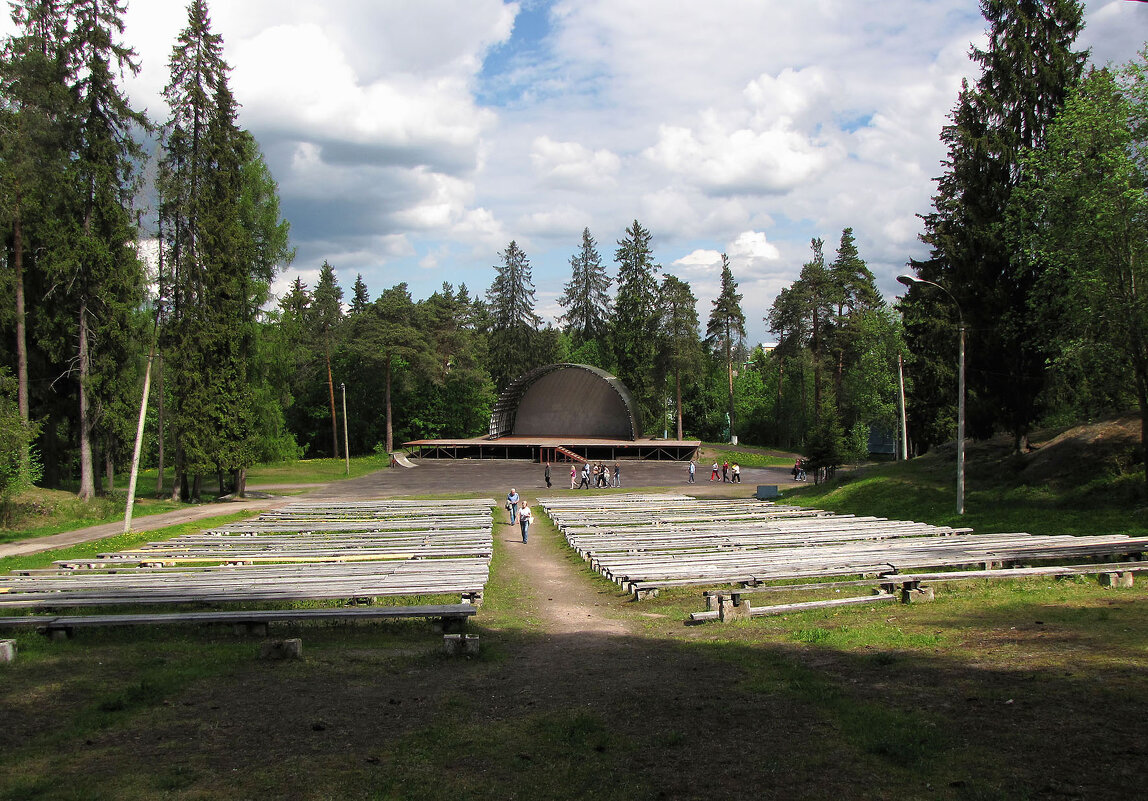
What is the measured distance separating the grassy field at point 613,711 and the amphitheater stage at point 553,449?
151 feet

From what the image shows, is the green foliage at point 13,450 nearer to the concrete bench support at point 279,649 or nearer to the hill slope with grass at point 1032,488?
the concrete bench support at point 279,649

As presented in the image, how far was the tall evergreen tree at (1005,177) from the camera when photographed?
85.5 ft

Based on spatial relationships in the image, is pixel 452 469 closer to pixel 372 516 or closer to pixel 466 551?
pixel 372 516

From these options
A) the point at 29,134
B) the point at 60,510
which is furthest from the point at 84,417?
the point at 29,134

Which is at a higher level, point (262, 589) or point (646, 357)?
point (646, 357)

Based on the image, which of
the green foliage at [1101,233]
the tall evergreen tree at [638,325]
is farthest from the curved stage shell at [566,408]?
the green foliage at [1101,233]

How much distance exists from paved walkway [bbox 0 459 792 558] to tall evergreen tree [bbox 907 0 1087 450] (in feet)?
44.4

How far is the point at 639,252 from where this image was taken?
72250 mm

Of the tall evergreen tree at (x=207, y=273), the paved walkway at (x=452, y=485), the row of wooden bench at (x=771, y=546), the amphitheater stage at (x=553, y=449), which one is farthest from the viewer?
the amphitheater stage at (x=553, y=449)

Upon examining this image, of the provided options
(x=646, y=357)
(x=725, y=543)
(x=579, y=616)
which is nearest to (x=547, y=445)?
(x=646, y=357)

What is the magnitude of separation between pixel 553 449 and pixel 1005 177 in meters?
36.6

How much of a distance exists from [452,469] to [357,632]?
41.9m

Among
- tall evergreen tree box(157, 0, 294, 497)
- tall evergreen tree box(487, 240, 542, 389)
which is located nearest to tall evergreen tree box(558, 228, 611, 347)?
tall evergreen tree box(487, 240, 542, 389)

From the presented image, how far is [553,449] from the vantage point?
56.5 m
